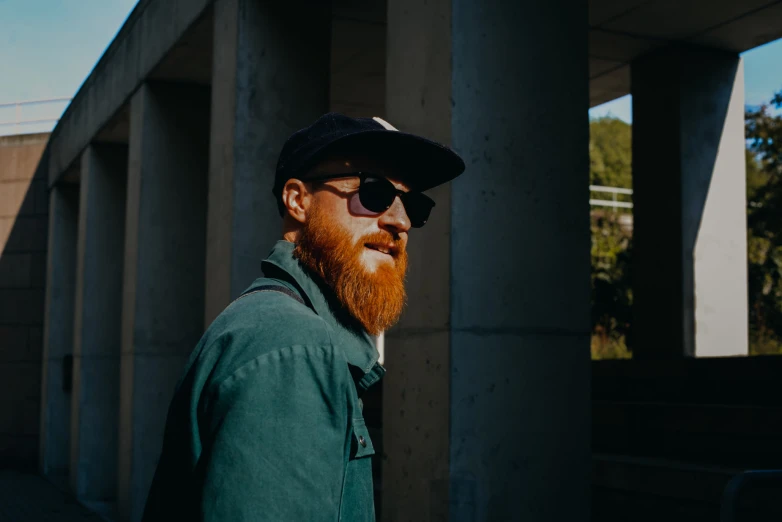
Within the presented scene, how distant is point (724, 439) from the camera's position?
5.69m

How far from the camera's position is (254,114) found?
6.74 metres

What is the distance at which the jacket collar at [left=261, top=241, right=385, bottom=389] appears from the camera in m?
1.76

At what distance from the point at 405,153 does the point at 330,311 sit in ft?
1.24

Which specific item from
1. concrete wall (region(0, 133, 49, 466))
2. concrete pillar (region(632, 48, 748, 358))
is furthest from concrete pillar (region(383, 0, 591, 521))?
concrete wall (region(0, 133, 49, 466))

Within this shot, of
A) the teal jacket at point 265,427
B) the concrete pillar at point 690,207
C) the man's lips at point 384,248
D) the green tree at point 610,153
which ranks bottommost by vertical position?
the teal jacket at point 265,427

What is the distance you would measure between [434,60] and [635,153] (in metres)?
6.11

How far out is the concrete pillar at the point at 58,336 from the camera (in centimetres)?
1498

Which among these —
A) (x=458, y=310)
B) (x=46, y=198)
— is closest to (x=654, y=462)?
(x=458, y=310)

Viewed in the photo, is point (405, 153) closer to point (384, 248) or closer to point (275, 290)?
point (384, 248)

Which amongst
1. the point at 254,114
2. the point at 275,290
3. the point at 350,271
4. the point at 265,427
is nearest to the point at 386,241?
the point at 350,271

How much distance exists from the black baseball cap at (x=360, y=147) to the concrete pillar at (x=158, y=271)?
7291mm

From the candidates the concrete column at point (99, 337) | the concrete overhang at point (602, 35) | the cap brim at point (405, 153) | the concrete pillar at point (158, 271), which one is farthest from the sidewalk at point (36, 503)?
the cap brim at point (405, 153)

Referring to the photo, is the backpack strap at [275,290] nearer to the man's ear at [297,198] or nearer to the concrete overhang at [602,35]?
the man's ear at [297,198]

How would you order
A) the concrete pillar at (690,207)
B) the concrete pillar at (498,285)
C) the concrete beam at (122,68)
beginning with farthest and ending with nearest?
the concrete pillar at (690,207) → the concrete beam at (122,68) → the concrete pillar at (498,285)
